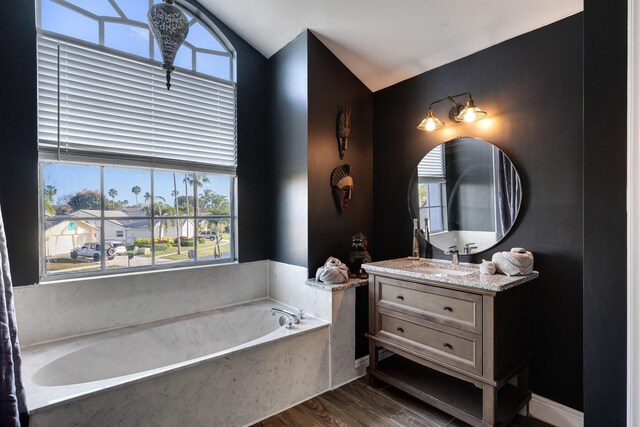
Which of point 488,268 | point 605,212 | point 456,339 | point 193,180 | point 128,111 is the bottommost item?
Result: point 456,339

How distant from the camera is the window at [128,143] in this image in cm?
216

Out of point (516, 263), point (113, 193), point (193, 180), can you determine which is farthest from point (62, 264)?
point (516, 263)

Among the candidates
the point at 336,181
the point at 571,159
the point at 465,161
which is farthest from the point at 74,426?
the point at 571,159

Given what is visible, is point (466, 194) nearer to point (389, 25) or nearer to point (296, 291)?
point (389, 25)

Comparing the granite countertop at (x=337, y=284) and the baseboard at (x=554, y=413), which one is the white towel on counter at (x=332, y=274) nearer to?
the granite countertop at (x=337, y=284)

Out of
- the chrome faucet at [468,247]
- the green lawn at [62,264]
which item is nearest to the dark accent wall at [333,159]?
the chrome faucet at [468,247]

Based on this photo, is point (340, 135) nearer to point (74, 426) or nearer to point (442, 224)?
point (442, 224)

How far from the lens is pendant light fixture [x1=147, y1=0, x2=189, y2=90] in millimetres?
1541

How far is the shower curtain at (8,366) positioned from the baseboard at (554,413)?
108 inches

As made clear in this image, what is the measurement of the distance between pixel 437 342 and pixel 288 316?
112 cm

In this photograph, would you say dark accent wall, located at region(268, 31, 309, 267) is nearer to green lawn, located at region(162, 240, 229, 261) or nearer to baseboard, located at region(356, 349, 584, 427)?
green lawn, located at region(162, 240, 229, 261)

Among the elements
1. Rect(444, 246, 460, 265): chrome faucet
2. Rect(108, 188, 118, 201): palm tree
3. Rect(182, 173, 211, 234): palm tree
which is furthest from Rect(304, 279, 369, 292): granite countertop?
Rect(108, 188, 118, 201): palm tree

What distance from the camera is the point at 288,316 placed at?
2502 millimetres

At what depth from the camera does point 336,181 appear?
2771mm
